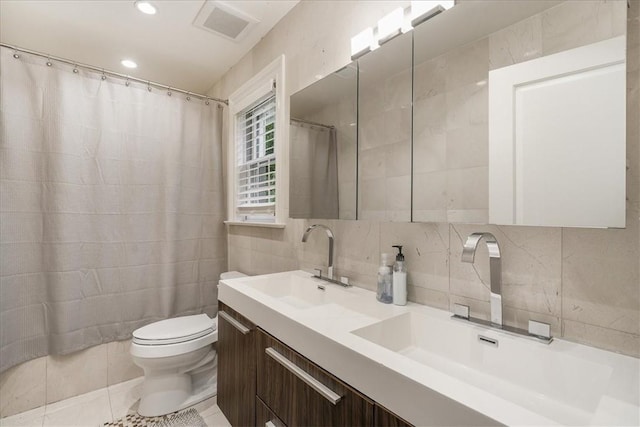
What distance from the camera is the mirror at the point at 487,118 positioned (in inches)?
30.0

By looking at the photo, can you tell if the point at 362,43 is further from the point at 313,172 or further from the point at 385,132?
the point at 313,172

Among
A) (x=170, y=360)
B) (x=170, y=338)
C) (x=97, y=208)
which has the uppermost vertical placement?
(x=97, y=208)

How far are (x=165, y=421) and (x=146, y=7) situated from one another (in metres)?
2.41

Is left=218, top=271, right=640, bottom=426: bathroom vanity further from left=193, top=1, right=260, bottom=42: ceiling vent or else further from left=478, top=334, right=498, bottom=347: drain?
left=193, top=1, right=260, bottom=42: ceiling vent

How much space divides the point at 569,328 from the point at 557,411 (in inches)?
8.3

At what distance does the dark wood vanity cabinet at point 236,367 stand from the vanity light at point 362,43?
4.08 ft

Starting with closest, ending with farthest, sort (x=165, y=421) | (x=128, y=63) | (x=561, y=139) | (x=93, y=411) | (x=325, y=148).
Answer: (x=561, y=139), (x=325, y=148), (x=165, y=421), (x=93, y=411), (x=128, y=63)

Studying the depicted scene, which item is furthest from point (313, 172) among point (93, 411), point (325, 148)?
point (93, 411)

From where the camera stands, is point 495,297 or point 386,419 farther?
point 495,297

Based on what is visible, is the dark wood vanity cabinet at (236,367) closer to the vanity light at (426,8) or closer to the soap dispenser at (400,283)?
the soap dispenser at (400,283)

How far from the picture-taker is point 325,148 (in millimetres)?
1584

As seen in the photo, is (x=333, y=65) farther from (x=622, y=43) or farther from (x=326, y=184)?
(x=622, y=43)

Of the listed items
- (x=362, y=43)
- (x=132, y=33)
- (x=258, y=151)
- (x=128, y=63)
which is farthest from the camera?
(x=128, y=63)

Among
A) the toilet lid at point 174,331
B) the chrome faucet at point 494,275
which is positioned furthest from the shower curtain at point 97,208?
the chrome faucet at point 494,275
